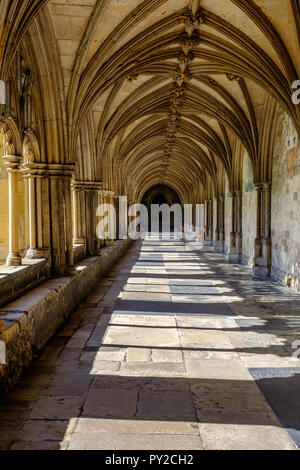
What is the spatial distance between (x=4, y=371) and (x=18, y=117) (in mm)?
3882

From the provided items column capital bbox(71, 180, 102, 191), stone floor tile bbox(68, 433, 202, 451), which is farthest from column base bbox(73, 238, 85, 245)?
stone floor tile bbox(68, 433, 202, 451)

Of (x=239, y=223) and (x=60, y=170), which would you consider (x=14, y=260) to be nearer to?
(x=60, y=170)

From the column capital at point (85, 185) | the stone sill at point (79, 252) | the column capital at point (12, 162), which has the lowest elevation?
the stone sill at point (79, 252)

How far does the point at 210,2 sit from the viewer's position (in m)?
7.59

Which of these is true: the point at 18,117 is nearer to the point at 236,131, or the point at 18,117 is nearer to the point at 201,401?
the point at 201,401

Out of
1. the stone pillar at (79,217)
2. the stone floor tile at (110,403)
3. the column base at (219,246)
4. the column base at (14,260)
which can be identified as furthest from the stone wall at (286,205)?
the column base at (219,246)

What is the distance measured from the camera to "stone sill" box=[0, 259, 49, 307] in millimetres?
5023

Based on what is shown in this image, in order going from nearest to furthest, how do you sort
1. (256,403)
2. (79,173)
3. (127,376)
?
(256,403), (127,376), (79,173)

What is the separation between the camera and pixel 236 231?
15.4 metres

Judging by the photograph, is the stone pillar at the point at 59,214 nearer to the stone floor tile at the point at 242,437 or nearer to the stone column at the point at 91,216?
the stone column at the point at 91,216

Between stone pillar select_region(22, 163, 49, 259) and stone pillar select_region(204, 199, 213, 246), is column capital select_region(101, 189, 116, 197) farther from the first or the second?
stone pillar select_region(204, 199, 213, 246)

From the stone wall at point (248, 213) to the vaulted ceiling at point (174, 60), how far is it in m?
2.06

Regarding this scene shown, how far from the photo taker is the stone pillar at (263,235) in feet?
37.3

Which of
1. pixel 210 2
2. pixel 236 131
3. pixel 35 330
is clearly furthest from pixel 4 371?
pixel 236 131
